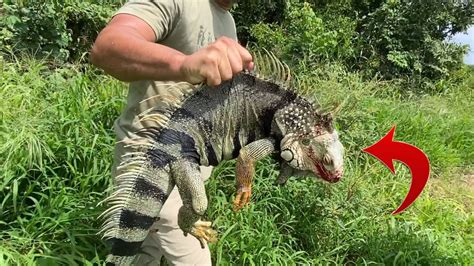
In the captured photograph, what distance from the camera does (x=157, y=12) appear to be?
1677 mm

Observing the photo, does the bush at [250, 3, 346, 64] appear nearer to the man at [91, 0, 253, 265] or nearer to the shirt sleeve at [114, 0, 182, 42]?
the man at [91, 0, 253, 265]

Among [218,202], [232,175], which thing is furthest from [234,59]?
[232,175]

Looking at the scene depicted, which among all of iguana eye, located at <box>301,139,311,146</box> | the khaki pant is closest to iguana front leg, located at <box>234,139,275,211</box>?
iguana eye, located at <box>301,139,311,146</box>

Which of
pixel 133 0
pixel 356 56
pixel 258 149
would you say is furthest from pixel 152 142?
pixel 356 56

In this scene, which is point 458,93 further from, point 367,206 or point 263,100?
point 263,100

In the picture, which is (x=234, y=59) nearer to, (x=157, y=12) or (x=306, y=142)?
(x=306, y=142)

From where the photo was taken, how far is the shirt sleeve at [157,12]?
1.62 meters

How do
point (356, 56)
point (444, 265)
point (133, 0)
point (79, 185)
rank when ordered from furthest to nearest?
Result: point (356, 56)
point (444, 265)
point (79, 185)
point (133, 0)

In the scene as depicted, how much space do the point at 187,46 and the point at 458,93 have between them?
7.96 m

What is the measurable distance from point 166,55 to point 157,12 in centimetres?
42

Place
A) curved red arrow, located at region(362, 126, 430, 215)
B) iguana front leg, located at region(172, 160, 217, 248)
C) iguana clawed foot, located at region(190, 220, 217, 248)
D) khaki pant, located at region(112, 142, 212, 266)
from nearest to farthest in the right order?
1. iguana front leg, located at region(172, 160, 217, 248)
2. iguana clawed foot, located at region(190, 220, 217, 248)
3. curved red arrow, located at region(362, 126, 430, 215)
4. khaki pant, located at region(112, 142, 212, 266)

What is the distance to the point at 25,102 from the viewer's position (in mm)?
4082

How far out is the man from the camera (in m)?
1.23

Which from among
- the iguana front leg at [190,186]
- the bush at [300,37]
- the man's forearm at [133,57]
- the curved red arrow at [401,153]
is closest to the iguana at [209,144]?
the iguana front leg at [190,186]
